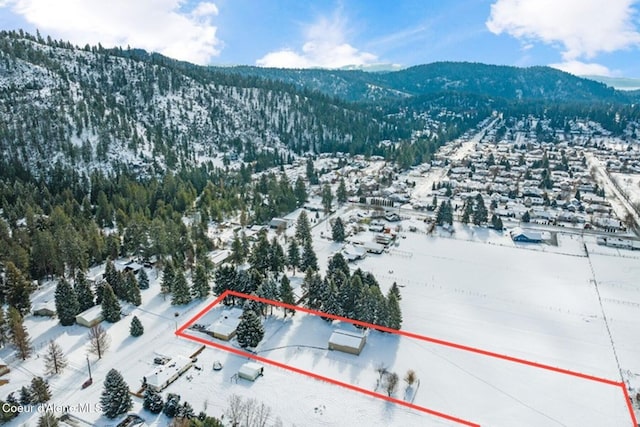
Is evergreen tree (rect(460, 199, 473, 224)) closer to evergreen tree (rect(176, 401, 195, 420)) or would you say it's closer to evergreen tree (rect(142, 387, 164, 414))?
evergreen tree (rect(176, 401, 195, 420))

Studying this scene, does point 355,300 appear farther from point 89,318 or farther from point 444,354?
point 89,318

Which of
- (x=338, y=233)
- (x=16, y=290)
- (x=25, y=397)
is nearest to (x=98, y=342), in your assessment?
(x=25, y=397)

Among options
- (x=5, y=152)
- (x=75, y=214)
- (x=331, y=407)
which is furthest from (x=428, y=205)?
(x=5, y=152)

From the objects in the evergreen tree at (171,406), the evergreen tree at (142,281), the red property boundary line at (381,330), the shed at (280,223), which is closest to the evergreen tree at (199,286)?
the red property boundary line at (381,330)

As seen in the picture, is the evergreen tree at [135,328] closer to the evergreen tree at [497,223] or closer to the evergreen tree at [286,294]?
the evergreen tree at [286,294]

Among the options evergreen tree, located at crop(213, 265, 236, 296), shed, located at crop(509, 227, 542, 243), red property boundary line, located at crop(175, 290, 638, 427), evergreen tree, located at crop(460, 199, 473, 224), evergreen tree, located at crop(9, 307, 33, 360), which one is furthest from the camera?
evergreen tree, located at crop(460, 199, 473, 224)

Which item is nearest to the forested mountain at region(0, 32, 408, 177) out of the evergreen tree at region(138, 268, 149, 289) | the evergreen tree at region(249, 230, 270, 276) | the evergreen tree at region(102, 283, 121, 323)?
the evergreen tree at region(138, 268, 149, 289)
